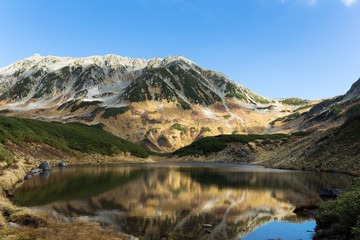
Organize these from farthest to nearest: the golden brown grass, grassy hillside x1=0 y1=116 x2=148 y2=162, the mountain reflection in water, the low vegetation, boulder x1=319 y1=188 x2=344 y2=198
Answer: grassy hillside x1=0 y1=116 x2=148 y2=162, boulder x1=319 y1=188 x2=344 y2=198, the mountain reflection in water, the low vegetation, the golden brown grass

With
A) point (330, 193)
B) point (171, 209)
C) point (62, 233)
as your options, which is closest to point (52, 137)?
point (171, 209)

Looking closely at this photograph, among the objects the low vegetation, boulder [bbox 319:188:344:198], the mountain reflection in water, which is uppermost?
the low vegetation

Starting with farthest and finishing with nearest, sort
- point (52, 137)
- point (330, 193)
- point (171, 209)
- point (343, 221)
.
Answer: point (52, 137), point (330, 193), point (171, 209), point (343, 221)

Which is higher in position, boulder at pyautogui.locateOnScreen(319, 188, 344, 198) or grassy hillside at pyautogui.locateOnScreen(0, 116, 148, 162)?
grassy hillside at pyautogui.locateOnScreen(0, 116, 148, 162)

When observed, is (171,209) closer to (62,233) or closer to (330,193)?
(62,233)

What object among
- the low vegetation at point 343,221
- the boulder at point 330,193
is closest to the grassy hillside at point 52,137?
the boulder at point 330,193

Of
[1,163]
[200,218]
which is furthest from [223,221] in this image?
[1,163]

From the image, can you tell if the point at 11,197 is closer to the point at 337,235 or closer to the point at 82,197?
the point at 82,197

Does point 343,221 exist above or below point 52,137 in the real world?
below

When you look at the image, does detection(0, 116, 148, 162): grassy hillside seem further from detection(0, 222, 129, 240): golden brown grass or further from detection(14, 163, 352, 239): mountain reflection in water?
detection(0, 222, 129, 240): golden brown grass

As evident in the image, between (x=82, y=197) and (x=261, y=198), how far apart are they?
27.2 meters

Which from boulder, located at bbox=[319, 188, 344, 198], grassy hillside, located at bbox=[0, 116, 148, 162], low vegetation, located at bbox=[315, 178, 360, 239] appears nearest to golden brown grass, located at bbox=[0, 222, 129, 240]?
low vegetation, located at bbox=[315, 178, 360, 239]

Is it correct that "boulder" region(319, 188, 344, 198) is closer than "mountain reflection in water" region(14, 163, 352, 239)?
No

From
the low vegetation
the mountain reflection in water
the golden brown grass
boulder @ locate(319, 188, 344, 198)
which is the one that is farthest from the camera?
boulder @ locate(319, 188, 344, 198)
